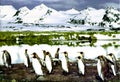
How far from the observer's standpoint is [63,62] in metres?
9.65

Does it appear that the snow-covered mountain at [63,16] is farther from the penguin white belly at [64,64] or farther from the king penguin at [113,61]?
the penguin white belly at [64,64]

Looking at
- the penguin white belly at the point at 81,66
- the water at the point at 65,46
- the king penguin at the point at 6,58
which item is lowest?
the penguin white belly at the point at 81,66

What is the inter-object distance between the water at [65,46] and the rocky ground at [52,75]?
157 millimetres

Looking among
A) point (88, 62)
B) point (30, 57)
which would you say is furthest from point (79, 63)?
point (30, 57)

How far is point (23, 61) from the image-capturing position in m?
9.77

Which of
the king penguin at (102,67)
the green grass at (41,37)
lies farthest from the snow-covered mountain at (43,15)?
the king penguin at (102,67)

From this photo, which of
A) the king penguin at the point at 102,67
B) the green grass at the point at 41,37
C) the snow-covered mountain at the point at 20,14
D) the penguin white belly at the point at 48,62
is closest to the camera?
the green grass at the point at 41,37

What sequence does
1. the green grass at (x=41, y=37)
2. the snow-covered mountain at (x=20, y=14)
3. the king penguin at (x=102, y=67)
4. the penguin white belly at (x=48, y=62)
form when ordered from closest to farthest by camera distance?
the green grass at (x=41, y=37) → the snow-covered mountain at (x=20, y=14) → the king penguin at (x=102, y=67) → the penguin white belly at (x=48, y=62)

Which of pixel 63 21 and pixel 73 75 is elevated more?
pixel 63 21

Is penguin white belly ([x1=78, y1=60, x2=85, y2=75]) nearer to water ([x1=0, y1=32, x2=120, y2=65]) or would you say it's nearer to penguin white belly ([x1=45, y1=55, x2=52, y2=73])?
water ([x1=0, y1=32, x2=120, y2=65])

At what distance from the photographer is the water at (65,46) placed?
944cm

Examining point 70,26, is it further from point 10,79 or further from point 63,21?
point 10,79

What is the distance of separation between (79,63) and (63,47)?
344mm

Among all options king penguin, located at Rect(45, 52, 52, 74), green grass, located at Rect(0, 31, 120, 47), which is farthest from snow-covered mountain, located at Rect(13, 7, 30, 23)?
king penguin, located at Rect(45, 52, 52, 74)
